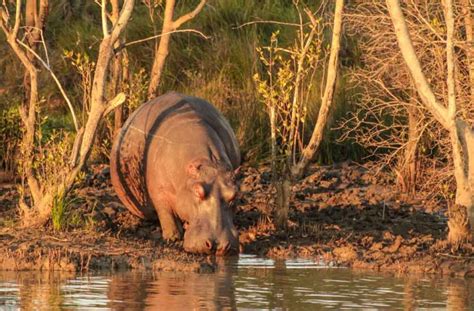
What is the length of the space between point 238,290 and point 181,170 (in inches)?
92.0

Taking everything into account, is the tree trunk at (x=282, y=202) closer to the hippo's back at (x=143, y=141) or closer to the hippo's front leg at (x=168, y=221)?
the hippo's back at (x=143, y=141)

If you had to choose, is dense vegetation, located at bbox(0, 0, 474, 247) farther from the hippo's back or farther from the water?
the water

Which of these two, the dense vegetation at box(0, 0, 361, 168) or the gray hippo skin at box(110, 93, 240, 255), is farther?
the dense vegetation at box(0, 0, 361, 168)

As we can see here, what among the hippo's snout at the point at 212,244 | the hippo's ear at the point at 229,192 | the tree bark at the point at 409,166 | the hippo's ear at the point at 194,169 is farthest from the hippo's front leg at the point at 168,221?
the tree bark at the point at 409,166

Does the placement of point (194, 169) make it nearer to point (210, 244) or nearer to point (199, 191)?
point (199, 191)

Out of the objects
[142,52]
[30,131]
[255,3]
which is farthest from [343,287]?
[255,3]

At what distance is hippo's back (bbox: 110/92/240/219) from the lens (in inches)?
450

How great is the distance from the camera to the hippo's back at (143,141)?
450 inches

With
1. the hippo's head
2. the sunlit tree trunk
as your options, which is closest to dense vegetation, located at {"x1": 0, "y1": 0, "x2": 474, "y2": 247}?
the sunlit tree trunk

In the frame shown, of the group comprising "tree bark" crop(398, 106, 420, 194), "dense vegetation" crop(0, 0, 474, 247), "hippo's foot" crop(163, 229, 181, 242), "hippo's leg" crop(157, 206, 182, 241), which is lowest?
"hippo's foot" crop(163, 229, 181, 242)

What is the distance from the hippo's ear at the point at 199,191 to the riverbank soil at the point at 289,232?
Answer: 0.48m

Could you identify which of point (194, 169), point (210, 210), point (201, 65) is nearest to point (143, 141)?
point (194, 169)

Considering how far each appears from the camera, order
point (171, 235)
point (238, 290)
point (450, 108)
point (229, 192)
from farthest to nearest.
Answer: point (171, 235), point (229, 192), point (450, 108), point (238, 290)

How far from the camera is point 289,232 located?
11.4 m
